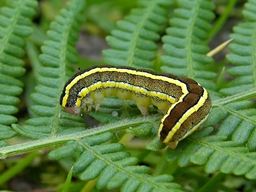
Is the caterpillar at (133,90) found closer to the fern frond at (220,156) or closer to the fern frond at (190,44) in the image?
the fern frond at (220,156)

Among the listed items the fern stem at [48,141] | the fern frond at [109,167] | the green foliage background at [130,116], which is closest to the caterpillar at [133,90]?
the green foliage background at [130,116]

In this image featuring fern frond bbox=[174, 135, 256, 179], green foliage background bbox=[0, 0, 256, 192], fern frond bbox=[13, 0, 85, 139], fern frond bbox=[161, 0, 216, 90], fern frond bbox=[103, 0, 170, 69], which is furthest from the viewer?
fern frond bbox=[103, 0, 170, 69]

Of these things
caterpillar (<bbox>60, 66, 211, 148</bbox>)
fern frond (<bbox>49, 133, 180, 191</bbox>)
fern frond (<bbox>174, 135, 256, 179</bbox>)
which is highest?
caterpillar (<bbox>60, 66, 211, 148</bbox>)

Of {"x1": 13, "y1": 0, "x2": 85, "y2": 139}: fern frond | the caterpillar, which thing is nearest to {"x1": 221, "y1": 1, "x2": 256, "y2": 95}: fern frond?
the caterpillar

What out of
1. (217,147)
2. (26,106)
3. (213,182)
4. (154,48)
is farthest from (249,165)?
(26,106)

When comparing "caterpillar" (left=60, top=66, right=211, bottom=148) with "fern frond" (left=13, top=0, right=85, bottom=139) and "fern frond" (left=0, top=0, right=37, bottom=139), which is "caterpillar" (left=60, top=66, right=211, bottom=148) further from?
"fern frond" (left=0, top=0, right=37, bottom=139)

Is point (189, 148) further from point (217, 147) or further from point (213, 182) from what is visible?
point (213, 182)
